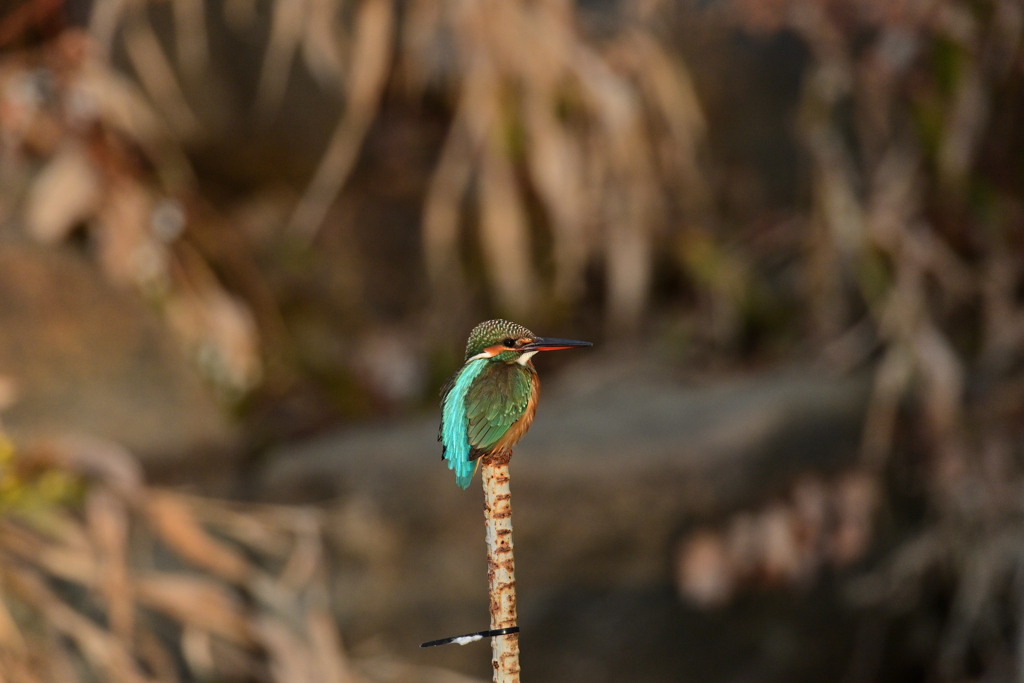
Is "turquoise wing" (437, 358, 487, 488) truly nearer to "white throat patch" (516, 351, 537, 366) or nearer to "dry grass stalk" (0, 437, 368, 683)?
"white throat patch" (516, 351, 537, 366)

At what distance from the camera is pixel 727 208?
1.70m

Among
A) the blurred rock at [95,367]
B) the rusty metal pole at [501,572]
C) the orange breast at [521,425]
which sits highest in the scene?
the blurred rock at [95,367]

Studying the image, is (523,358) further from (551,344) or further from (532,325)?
(532,325)

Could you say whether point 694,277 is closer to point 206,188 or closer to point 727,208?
point 727,208

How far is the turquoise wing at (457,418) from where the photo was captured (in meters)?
0.28

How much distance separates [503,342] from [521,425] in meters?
0.03

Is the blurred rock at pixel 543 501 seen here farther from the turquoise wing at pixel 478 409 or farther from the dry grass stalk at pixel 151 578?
the turquoise wing at pixel 478 409

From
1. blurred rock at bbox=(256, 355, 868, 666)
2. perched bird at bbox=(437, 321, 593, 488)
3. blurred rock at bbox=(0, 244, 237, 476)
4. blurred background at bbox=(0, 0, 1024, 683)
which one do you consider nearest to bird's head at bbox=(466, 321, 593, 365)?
perched bird at bbox=(437, 321, 593, 488)

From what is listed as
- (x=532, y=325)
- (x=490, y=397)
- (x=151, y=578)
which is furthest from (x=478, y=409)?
(x=532, y=325)

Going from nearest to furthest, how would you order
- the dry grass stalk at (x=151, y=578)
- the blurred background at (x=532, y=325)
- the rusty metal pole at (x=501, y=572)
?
the rusty metal pole at (x=501, y=572)
the dry grass stalk at (x=151, y=578)
the blurred background at (x=532, y=325)

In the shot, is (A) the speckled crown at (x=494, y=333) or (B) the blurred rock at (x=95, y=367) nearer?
(A) the speckled crown at (x=494, y=333)

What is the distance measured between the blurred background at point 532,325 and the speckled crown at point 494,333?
0.78 m

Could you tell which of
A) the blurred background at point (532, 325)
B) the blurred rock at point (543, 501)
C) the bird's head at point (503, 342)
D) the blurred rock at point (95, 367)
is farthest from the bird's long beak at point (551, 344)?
the blurred rock at point (95, 367)

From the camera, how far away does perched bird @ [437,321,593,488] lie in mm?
271
